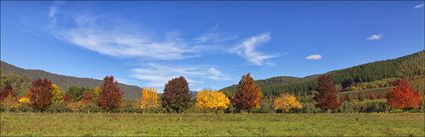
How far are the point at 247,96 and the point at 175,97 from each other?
52.1 ft

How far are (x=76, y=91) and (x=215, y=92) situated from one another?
85507 millimetres

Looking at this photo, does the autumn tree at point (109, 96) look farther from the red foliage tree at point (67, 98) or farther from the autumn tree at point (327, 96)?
the red foliage tree at point (67, 98)

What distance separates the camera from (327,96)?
3428 inches

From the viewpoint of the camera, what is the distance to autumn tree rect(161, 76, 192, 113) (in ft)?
298

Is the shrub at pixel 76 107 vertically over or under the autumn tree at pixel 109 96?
under

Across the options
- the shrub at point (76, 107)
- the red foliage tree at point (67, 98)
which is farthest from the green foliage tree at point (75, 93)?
the shrub at point (76, 107)

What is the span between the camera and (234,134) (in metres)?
32.1

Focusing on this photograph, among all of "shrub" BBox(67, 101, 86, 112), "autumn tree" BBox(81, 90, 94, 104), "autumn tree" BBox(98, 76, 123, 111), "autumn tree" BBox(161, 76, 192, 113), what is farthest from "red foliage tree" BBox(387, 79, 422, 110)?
"autumn tree" BBox(81, 90, 94, 104)

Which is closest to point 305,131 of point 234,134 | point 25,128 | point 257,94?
point 234,134

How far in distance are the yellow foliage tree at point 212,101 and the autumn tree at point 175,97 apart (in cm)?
633

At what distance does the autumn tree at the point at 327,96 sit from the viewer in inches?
3425

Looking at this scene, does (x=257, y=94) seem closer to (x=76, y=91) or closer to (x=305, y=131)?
(x=305, y=131)

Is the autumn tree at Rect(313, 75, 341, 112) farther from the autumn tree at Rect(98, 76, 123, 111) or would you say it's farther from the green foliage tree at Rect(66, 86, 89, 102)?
the green foliage tree at Rect(66, 86, 89, 102)

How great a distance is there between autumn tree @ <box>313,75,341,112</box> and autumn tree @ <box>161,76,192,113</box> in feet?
94.9
